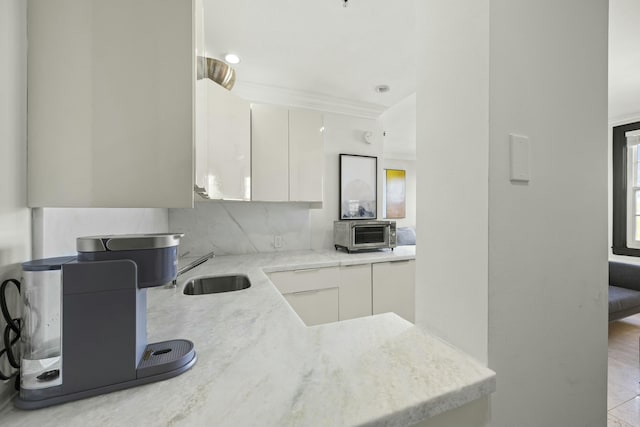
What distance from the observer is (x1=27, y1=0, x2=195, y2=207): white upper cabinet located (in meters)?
0.61

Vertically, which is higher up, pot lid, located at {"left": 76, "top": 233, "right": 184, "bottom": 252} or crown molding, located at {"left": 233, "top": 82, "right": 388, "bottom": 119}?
crown molding, located at {"left": 233, "top": 82, "right": 388, "bottom": 119}

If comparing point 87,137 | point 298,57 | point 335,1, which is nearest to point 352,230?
point 298,57

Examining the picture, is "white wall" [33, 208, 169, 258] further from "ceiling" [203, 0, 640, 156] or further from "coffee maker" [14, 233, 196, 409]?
"ceiling" [203, 0, 640, 156]

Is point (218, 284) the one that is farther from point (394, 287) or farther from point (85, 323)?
point (394, 287)

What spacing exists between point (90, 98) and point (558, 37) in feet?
4.14

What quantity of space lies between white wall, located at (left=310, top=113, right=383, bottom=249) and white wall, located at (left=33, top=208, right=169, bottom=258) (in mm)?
1855

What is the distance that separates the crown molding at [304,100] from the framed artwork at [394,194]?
2.49 m

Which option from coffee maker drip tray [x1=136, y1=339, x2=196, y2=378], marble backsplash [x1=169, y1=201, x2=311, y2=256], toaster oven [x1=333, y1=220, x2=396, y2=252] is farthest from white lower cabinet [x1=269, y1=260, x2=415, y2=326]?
coffee maker drip tray [x1=136, y1=339, x2=196, y2=378]

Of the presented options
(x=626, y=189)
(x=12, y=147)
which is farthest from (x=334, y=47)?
(x=626, y=189)

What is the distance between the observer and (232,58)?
Result: 6.94 feet

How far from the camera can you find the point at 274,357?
0.69m

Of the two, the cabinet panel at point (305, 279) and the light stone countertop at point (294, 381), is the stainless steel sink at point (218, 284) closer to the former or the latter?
the cabinet panel at point (305, 279)

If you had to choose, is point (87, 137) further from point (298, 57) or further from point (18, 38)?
point (298, 57)

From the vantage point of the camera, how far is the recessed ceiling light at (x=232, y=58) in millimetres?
2076
